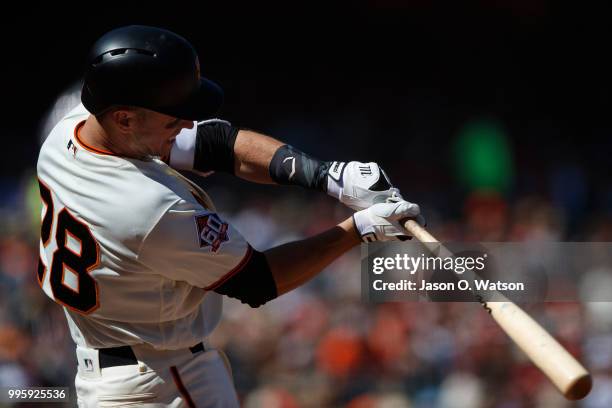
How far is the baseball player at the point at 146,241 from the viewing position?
6.05 feet

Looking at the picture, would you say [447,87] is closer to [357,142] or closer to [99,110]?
[357,142]

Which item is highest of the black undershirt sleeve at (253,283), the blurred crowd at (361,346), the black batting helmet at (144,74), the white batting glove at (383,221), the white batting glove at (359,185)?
the black batting helmet at (144,74)

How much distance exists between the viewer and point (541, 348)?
1718 mm

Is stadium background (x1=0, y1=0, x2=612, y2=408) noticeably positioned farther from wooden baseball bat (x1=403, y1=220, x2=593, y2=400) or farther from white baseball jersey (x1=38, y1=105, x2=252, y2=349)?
white baseball jersey (x1=38, y1=105, x2=252, y2=349)

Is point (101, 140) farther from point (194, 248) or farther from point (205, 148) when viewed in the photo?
point (205, 148)

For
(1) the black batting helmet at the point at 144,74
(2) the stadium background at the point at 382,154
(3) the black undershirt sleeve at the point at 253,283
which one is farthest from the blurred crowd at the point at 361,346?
(1) the black batting helmet at the point at 144,74

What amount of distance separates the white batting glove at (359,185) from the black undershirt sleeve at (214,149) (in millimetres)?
297

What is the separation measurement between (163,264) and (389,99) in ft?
23.9

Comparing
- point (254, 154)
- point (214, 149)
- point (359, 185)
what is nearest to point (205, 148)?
point (214, 149)

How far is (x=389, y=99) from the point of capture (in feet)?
29.4

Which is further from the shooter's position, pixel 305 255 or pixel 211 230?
pixel 305 255

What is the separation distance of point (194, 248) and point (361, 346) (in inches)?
109

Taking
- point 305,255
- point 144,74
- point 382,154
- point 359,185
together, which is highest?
point 382,154

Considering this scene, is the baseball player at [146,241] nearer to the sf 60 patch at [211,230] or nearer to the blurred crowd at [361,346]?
the sf 60 patch at [211,230]
